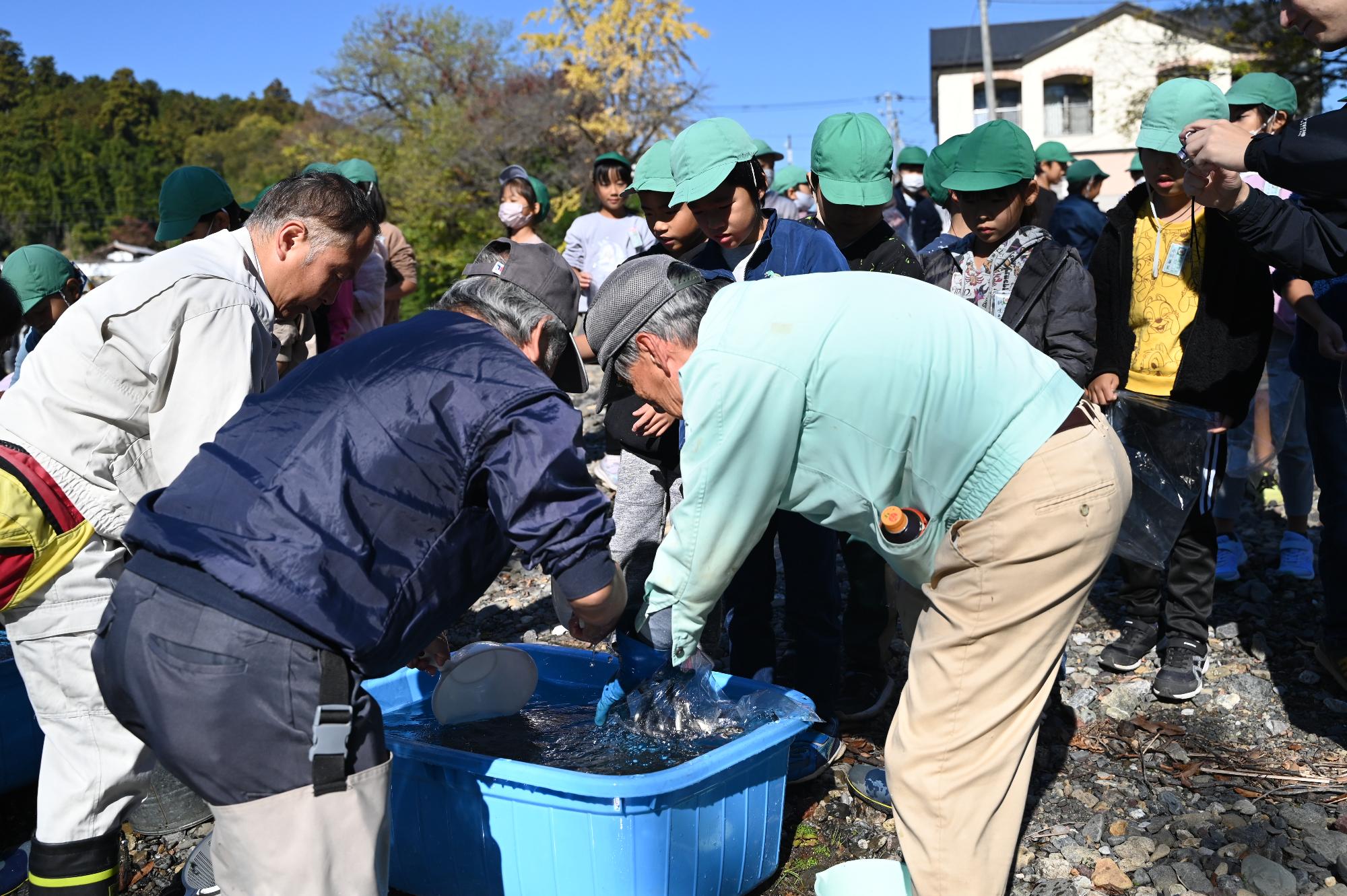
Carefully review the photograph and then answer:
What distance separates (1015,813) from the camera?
2363 millimetres

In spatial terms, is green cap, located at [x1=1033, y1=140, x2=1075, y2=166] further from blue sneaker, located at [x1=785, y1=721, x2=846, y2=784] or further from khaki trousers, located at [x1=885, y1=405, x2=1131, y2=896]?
khaki trousers, located at [x1=885, y1=405, x2=1131, y2=896]

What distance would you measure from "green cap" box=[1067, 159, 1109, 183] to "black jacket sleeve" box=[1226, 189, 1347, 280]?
5017mm

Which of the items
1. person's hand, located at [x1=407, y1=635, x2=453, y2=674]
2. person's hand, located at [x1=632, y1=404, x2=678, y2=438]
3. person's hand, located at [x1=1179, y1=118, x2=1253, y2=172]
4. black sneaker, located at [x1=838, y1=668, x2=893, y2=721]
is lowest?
black sneaker, located at [x1=838, y1=668, x2=893, y2=721]

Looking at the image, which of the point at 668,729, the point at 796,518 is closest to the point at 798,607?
the point at 796,518

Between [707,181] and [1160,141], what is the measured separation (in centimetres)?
162

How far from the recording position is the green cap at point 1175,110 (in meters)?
3.64

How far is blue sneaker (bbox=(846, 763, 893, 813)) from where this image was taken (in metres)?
3.23

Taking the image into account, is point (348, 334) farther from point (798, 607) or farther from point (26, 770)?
point (798, 607)

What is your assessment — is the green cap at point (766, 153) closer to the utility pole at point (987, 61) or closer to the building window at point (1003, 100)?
the utility pole at point (987, 61)

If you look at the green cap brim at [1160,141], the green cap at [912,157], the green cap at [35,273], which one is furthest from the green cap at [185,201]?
the green cap at [912,157]

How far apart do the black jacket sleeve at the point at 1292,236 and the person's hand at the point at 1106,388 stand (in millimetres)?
935

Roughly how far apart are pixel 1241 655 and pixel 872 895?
7.88 feet

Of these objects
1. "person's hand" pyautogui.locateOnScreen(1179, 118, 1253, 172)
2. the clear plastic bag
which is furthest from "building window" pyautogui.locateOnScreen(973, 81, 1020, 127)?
"person's hand" pyautogui.locateOnScreen(1179, 118, 1253, 172)

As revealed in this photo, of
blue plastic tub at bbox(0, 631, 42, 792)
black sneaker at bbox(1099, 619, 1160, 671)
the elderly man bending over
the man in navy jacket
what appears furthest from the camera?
black sneaker at bbox(1099, 619, 1160, 671)
